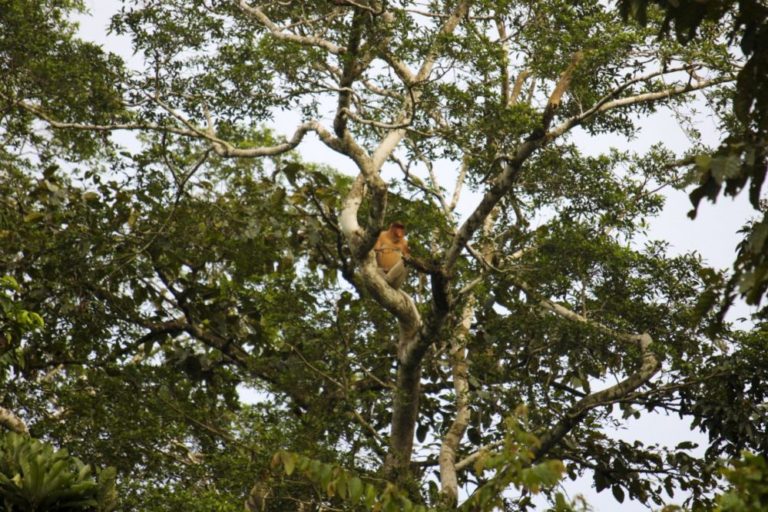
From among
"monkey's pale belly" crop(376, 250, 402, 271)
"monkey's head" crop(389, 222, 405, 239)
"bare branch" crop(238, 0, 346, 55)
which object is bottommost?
"monkey's pale belly" crop(376, 250, 402, 271)

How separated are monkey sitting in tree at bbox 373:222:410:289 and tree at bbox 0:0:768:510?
1.03ft

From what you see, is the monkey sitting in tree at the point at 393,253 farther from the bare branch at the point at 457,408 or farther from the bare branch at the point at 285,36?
the bare branch at the point at 285,36

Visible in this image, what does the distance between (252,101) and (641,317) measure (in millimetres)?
4245

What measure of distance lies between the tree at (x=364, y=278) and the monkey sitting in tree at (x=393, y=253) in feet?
1.03

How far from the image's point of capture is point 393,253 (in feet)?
32.5

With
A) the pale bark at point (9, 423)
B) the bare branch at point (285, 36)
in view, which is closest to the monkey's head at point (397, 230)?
the bare branch at point (285, 36)

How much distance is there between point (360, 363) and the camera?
10.0 m

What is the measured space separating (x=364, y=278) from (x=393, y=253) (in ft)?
4.56

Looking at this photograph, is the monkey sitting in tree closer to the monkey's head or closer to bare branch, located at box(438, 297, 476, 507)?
the monkey's head

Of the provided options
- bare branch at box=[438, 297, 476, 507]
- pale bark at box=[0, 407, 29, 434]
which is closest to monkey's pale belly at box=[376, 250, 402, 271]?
bare branch at box=[438, 297, 476, 507]

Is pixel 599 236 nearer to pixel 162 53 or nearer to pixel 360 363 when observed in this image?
pixel 360 363

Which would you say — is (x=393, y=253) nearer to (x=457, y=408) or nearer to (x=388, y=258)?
(x=388, y=258)

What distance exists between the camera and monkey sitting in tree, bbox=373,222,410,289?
9.58m

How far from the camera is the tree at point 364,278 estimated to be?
28.8 ft
